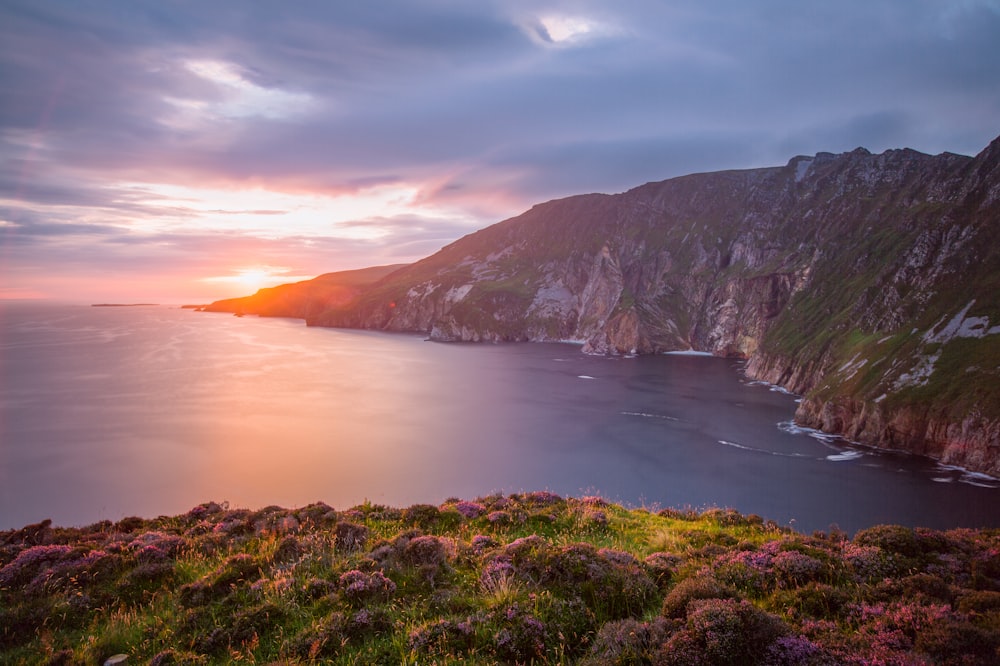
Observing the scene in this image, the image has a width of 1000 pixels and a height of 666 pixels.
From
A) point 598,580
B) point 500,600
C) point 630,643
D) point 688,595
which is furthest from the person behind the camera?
point 598,580

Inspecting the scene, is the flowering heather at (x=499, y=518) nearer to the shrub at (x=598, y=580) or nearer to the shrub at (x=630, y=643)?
the shrub at (x=598, y=580)

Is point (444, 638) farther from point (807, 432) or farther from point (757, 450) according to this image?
point (807, 432)

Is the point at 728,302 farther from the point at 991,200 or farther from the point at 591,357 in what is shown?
the point at 991,200

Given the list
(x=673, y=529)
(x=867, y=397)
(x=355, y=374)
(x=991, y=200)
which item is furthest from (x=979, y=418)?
(x=355, y=374)

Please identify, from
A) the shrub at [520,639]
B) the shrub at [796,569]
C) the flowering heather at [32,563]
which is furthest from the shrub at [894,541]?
the flowering heather at [32,563]

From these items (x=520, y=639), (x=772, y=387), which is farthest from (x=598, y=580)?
(x=772, y=387)

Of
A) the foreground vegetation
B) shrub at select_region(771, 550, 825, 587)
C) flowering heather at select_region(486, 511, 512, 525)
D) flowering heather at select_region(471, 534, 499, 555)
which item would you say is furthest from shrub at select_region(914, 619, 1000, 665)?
flowering heather at select_region(486, 511, 512, 525)
